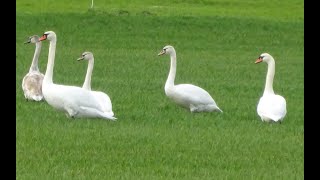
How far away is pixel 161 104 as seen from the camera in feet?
53.4

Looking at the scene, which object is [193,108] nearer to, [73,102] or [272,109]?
[272,109]

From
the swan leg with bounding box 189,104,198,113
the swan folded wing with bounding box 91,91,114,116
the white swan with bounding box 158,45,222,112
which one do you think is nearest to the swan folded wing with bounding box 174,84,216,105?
the white swan with bounding box 158,45,222,112

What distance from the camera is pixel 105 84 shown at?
19969mm

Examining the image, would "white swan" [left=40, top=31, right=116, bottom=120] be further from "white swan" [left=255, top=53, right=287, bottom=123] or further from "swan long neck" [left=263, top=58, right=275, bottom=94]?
"swan long neck" [left=263, top=58, right=275, bottom=94]

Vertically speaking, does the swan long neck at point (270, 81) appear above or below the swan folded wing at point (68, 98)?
above

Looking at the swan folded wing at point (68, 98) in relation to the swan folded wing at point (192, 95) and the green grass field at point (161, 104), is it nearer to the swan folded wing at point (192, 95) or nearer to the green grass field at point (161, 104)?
the green grass field at point (161, 104)

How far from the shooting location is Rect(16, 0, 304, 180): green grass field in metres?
10.2

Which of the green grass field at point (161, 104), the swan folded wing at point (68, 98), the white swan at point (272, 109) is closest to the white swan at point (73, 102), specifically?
the swan folded wing at point (68, 98)

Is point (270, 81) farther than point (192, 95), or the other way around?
point (270, 81)

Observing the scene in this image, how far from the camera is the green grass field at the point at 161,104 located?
33.4 feet

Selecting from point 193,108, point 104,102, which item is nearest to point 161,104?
point 193,108
